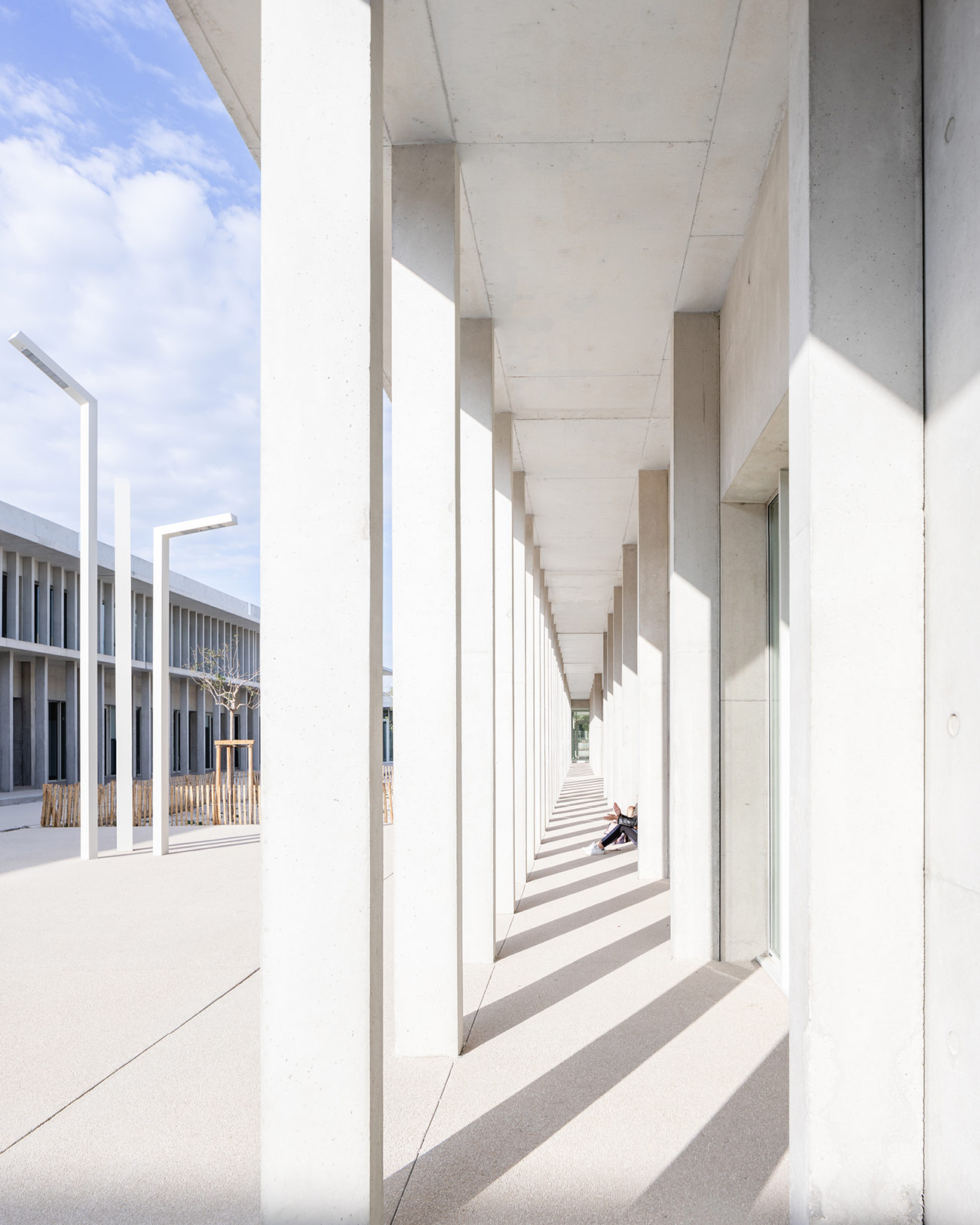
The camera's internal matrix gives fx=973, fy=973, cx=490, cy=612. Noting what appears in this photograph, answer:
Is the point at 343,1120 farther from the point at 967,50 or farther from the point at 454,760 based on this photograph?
the point at 967,50

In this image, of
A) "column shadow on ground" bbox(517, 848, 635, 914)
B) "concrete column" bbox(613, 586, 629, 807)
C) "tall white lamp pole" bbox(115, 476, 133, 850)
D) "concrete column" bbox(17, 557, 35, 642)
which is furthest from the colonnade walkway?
"concrete column" bbox(17, 557, 35, 642)

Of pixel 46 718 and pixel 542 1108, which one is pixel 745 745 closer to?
pixel 542 1108

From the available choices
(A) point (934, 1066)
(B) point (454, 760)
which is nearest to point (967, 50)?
(A) point (934, 1066)

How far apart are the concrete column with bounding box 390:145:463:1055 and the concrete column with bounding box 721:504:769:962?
3209 mm

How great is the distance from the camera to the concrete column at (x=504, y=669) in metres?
10.0

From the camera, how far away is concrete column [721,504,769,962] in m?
8.19

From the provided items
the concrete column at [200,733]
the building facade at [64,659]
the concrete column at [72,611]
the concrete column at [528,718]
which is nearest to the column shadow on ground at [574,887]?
the concrete column at [528,718]

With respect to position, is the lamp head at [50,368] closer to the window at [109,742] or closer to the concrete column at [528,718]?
the concrete column at [528,718]

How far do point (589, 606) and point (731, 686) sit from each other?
2207 centimetres

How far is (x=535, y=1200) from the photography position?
158 inches

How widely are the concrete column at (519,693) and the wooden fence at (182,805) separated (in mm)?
9593

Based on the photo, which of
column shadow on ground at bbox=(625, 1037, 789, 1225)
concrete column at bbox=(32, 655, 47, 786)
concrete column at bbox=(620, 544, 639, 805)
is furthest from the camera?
concrete column at bbox=(32, 655, 47, 786)

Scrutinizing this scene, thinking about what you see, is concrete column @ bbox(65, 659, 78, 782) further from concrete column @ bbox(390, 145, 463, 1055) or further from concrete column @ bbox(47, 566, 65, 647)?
concrete column @ bbox(390, 145, 463, 1055)

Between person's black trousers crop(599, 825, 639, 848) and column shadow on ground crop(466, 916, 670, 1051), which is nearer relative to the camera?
column shadow on ground crop(466, 916, 670, 1051)
